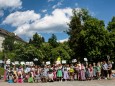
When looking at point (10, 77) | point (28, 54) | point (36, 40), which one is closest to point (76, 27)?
point (28, 54)

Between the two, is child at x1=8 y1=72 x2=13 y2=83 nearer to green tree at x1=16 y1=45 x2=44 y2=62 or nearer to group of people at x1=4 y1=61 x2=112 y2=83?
group of people at x1=4 y1=61 x2=112 y2=83

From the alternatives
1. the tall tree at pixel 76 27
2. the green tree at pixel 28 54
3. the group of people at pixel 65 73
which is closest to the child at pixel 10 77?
the group of people at pixel 65 73

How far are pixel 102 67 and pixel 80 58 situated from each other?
38228 mm

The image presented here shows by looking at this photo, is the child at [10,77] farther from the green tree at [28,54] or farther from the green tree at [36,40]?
the green tree at [36,40]

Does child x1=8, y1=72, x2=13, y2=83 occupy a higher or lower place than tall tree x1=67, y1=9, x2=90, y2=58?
lower

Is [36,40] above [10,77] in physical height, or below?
above

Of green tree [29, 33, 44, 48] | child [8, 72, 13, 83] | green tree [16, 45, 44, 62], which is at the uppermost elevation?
green tree [29, 33, 44, 48]

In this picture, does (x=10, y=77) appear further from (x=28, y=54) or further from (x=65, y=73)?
(x=28, y=54)

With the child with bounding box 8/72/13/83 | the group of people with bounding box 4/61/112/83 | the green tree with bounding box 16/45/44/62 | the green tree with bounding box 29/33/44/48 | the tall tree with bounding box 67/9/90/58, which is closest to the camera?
the group of people with bounding box 4/61/112/83

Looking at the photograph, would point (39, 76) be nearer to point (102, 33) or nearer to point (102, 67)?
point (102, 67)

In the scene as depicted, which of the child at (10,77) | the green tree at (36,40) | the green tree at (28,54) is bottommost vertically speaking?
the child at (10,77)

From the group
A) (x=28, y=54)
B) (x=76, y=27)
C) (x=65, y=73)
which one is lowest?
(x=65, y=73)

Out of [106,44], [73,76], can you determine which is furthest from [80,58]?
[73,76]

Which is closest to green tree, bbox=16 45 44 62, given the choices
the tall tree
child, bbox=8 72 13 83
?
the tall tree
